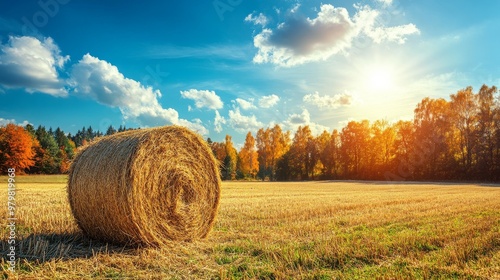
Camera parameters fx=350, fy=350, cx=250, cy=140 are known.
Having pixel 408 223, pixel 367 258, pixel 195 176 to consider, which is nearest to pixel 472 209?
pixel 408 223

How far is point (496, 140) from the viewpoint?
146 ft

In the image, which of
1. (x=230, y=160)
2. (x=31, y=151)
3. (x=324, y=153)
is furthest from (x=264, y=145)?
(x=31, y=151)

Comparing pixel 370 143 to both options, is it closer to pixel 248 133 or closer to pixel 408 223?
pixel 248 133

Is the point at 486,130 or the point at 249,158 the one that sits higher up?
the point at 486,130

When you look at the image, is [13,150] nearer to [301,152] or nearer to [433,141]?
[301,152]

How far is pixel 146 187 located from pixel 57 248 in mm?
1731

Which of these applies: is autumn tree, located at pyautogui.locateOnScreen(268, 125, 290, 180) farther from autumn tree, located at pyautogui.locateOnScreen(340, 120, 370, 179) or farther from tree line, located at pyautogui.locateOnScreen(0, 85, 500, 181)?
autumn tree, located at pyautogui.locateOnScreen(340, 120, 370, 179)

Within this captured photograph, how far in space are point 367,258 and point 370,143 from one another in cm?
5726

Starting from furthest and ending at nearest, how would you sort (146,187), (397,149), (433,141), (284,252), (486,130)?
(397,149)
(433,141)
(486,130)
(146,187)
(284,252)

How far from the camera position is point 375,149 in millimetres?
58312

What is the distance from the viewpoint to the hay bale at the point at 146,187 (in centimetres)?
629

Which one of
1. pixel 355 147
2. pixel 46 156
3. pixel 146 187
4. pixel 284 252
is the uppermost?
pixel 355 147

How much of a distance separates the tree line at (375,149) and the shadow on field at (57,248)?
37.1 m

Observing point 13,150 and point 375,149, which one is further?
point 375,149
